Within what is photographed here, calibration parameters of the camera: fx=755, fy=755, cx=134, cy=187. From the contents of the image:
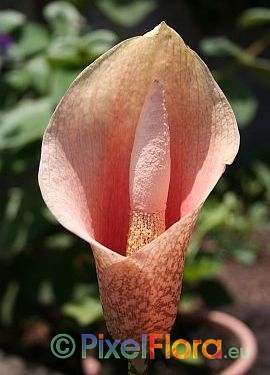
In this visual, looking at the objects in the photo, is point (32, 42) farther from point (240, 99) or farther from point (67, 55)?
point (240, 99)

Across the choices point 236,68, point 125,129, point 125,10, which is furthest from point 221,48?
point 125,129

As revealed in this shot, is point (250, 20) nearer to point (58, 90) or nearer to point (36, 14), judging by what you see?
point (58, 90)

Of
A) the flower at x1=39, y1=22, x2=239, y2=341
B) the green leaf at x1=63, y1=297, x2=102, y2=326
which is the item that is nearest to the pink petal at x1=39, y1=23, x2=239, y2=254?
the flower at x1=39, y1=22, x2=239, y2=341

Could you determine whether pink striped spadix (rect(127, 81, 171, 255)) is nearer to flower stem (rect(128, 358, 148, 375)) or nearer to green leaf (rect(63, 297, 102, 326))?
flower stem (rect(128, 358, 148, 375))

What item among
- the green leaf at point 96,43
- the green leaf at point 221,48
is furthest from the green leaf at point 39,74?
the green leaf at point 221,48

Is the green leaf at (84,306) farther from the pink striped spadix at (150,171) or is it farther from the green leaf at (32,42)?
the pink striped spadix at (150,171)
